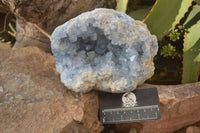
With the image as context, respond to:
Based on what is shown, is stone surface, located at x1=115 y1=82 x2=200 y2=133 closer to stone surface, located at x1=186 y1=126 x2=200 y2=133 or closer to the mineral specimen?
stone surface, located at x1=186 y1=126 x2=200 y2=133

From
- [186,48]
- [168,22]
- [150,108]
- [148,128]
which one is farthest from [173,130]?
[168,22]

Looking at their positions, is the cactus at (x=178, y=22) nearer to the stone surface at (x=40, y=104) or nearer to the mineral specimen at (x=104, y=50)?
the mineral specimen at (x=104, y=50)

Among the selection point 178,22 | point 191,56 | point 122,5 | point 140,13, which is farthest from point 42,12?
point 191,56

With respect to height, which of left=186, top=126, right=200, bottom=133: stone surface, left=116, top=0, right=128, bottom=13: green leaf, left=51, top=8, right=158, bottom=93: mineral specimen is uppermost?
left=116, top=0, right=128, bottom=13: green leaf

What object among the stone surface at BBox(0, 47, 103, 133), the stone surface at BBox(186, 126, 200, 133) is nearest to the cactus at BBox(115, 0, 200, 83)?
the stone surface at BBox(186, 126, 200, 133)

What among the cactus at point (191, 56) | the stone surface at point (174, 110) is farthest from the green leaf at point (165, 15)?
the stone surface at point (174, 110)

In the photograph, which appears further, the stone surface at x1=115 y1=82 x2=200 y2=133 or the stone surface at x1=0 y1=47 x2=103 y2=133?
the stone surface at x1=115 y1=82 x2=200 y2=133

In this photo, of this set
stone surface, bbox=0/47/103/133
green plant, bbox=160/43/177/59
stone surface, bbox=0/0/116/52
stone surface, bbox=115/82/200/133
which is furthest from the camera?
green plant, bbox=160/43/177/59
